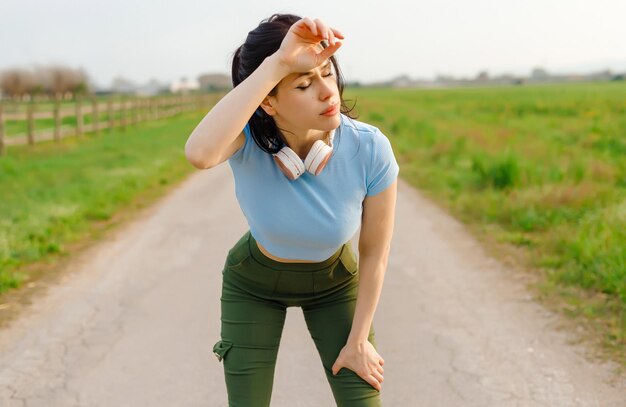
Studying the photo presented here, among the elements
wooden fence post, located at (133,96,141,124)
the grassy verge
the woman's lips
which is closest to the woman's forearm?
the woman's lips

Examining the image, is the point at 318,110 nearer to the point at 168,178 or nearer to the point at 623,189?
the point at 623,189

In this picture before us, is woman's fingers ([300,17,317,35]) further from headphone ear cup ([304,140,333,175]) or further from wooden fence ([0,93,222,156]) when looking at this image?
wooden fence ([0,93,222,156])

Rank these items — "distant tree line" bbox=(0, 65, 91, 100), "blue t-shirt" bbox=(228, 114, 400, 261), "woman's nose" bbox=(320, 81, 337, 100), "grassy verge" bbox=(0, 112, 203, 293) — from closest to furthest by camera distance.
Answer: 1. "woman's nose" bbox=(320, 81, 337, 100)
2. "blue t-shirt" bbox=(228, 114, 400, 261)
3. "grassy verge" bbox=(0, 112, 203, 293)
4. "distant tree line" bbox=(0, 65, 91, 100)

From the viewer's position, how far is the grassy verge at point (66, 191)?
6.88 meters

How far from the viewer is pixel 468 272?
236 inches

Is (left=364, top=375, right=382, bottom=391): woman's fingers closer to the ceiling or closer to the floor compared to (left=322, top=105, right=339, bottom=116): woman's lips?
closer to the floor

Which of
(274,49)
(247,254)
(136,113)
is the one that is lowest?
(136,113)

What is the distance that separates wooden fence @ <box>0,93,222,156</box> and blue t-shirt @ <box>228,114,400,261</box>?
15.0m

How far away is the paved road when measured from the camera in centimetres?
363

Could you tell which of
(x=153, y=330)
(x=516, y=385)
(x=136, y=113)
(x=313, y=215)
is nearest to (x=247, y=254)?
(x=313, y=215)

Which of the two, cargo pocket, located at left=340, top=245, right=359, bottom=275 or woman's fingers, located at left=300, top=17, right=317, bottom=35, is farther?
cargo pocket, located at left=340, top=245, right=359, bottom=275

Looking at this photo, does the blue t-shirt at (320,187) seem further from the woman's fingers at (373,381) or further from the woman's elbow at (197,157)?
the woman's fingers at (373,381)

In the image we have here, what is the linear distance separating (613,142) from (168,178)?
30.0 ft

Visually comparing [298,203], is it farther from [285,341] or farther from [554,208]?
[554,208]
